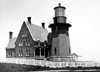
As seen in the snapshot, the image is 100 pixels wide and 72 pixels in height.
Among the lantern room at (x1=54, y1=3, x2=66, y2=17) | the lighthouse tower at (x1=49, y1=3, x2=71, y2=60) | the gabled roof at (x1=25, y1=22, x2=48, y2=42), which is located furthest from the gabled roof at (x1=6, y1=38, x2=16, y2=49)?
the lantern room at (x1=54, y1=3, x2=66, y2=17)

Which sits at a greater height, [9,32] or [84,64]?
[9,32]

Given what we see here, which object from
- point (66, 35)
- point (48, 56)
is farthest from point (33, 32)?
point (66, 35)

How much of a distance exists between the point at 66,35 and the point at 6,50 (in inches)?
863

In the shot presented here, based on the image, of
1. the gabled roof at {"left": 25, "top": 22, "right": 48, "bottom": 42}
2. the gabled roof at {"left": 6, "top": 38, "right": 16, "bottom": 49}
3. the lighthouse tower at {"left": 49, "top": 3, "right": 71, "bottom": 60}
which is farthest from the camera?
the gabled roof at {"left": 6, "top": 38, "right": 16, "bottom": 49}

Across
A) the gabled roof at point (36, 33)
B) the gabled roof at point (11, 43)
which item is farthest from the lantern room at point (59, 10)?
the gabled roof at point (11, 43)

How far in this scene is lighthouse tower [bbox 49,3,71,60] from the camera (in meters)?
40.5

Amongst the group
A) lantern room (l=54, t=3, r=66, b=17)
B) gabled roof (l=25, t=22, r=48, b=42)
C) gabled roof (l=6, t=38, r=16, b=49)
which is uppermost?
lantern room (l=54, t=3, r=66, b=17)

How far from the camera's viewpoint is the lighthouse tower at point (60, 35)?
4050cm

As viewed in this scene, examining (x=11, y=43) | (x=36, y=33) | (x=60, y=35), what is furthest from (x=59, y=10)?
(x=11, y=43)

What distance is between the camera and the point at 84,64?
34.2 metres

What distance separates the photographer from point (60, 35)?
135ft

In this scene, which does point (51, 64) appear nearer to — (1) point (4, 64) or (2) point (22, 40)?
(1) point (4, 64)

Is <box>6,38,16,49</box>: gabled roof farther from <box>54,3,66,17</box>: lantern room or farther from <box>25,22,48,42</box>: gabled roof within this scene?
<box>54,3,66,17</box>: lantern room

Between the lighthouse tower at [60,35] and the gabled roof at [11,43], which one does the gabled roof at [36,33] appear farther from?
the gabled roof at [11,43]
